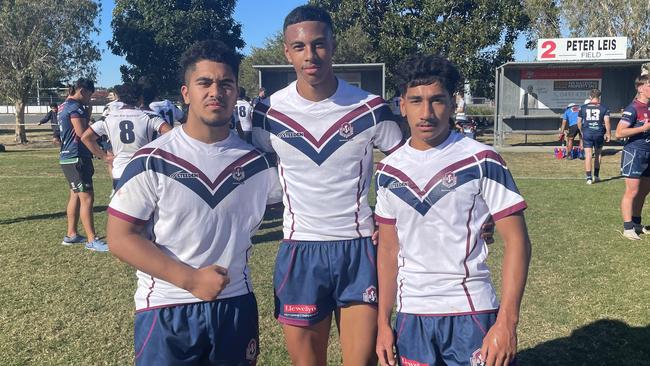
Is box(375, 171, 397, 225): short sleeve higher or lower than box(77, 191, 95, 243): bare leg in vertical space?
higher

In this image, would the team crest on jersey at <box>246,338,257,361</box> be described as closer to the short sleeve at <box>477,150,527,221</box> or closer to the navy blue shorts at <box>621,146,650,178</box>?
the short sleeve at <box>477,150,527,221</box>

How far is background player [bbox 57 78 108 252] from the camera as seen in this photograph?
796 cm

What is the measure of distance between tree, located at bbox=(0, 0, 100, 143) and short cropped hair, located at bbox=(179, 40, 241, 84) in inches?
1071

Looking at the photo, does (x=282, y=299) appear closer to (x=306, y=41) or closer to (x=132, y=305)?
(x=306, y=41)

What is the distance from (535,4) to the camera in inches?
1516

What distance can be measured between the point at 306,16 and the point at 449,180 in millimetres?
1304

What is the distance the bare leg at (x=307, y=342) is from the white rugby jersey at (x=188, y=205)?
25.4 inches

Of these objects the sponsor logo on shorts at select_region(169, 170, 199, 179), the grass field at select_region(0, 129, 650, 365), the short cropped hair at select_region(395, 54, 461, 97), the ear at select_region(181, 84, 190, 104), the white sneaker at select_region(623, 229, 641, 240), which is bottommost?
Answer: the grass field at select_region(0, 129, 650, 365)

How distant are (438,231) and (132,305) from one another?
4.10m

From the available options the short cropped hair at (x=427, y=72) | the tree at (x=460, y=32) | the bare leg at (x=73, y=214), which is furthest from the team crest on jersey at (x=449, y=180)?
the tree at (x=460, y=32)

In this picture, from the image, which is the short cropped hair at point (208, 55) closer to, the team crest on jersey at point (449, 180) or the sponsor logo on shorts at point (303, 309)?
the team crest on jersey at point (449, 180)

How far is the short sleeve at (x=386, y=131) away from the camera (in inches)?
129

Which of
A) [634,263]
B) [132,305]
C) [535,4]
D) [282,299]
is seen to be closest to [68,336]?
[132,305]

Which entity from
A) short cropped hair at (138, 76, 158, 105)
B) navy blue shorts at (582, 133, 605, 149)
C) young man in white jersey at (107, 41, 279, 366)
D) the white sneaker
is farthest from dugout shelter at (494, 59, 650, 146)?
young man in white jersey at (107, 41, 279, 366)
